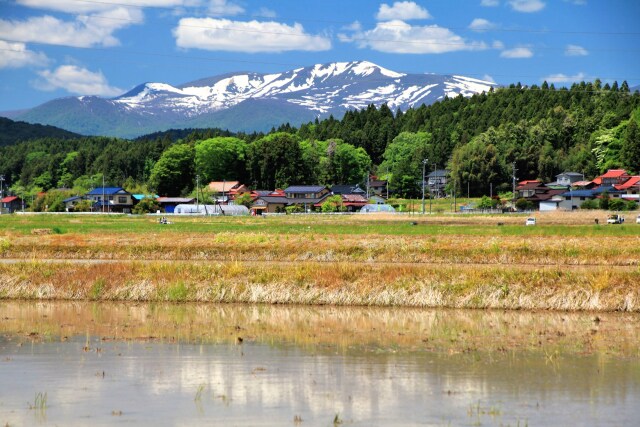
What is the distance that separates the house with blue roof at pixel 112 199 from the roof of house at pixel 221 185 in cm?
1384

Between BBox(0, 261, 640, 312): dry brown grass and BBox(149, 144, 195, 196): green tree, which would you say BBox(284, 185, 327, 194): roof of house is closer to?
BBox(149, 144, 195, 196): green tree

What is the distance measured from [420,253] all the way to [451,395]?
72.0 ft

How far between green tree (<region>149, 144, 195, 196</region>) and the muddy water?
12148 cm

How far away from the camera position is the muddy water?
43.6ft

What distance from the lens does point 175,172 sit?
144m

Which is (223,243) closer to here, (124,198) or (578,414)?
(578,414)

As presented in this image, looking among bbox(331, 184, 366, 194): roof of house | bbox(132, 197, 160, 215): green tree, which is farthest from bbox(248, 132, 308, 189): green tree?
bbox(132, 197, 160, 215): green tree

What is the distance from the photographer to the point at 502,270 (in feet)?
81.6

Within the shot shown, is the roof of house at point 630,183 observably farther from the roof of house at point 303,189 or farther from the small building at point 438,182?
Result: the roof of house at point 303,189

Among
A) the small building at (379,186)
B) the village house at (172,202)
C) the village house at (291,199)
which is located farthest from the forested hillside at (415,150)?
the village house at (291,199)

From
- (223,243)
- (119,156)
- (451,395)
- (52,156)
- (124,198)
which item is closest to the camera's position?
(451,395)

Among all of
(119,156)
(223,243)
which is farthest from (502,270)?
(119,156)

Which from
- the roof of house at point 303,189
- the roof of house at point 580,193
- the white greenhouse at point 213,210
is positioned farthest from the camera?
the roof of house at point 303,189

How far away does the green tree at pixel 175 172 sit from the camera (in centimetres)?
14362
